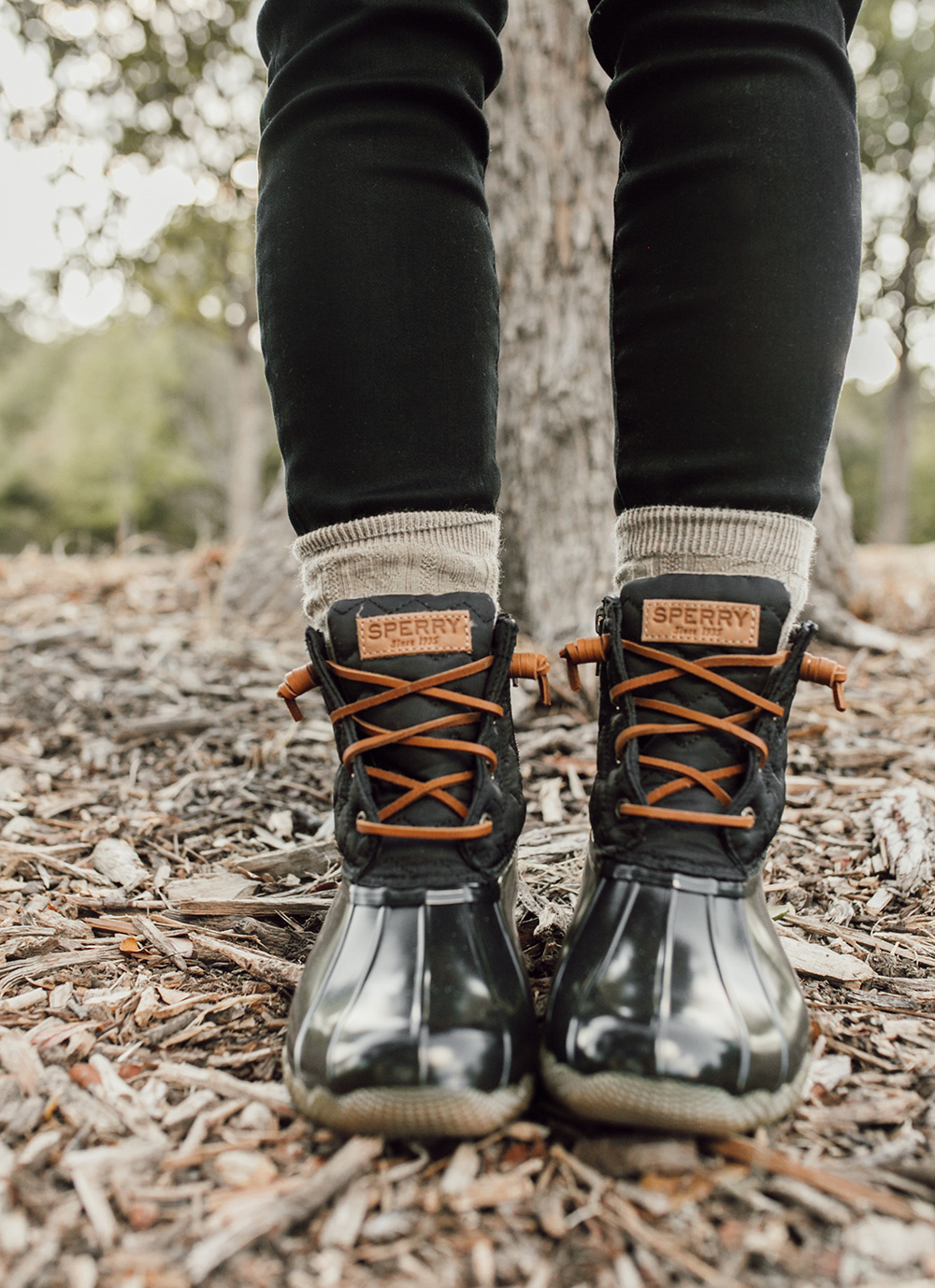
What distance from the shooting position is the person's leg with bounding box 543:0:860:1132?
0.71 meters

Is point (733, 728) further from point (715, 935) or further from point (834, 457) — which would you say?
point (834, 457)

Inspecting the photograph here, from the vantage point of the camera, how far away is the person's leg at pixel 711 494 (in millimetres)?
711

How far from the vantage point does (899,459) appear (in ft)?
38.8

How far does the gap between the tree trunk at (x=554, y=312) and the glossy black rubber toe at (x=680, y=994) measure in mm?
1091

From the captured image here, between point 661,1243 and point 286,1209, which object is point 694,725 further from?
point 286,1209

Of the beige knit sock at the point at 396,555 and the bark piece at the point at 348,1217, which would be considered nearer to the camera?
the bark piece at the point at 348,1217

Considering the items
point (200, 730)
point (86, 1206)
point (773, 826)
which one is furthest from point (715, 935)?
point (200, 730)

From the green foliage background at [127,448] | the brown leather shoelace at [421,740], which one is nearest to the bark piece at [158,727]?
the brown leather shoelace at [421,740]

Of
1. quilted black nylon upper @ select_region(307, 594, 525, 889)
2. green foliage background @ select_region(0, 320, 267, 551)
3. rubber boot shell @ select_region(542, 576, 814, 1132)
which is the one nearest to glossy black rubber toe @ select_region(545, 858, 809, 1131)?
rubber boot shell @ select_region(542, 576, 814, 1132)

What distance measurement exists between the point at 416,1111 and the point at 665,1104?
189mm

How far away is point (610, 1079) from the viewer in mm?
653

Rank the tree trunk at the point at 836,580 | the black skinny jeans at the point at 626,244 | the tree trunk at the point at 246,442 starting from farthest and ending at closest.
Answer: the tree trunk at the point at 246,442 < the tree trunk at the point at 836,580 < the black skinny jeans at the point at 626,244

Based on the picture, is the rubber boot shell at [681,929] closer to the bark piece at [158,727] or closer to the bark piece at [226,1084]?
the bark piece at [226,1084]

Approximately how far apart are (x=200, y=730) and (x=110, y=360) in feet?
60.9
